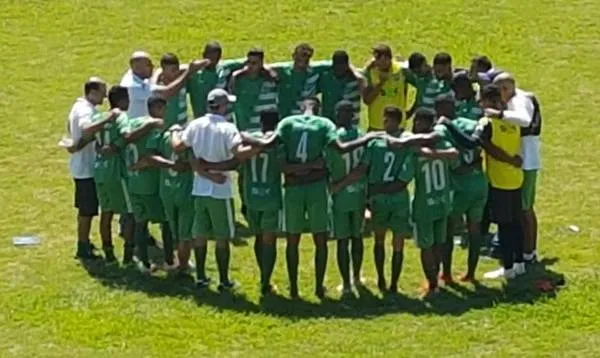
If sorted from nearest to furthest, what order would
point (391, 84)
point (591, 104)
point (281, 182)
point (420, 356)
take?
point (420, 356)
point (281, 182)
point (391, 84)
point (591, 104)

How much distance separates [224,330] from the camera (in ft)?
50.0

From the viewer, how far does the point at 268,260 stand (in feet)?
53.2

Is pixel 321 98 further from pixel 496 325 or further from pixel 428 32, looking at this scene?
pixel 428 32

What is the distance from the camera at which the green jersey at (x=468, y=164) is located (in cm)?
1620

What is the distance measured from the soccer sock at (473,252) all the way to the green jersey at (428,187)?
0.72 meters

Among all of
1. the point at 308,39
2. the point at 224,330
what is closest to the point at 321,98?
the point at 224,330

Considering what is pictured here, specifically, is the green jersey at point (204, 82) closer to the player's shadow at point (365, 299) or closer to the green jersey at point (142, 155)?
the green jersey at point (142, 155)

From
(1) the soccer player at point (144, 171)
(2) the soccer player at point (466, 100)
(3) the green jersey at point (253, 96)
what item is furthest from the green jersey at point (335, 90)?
(1) the soccer player at point (144, 171)

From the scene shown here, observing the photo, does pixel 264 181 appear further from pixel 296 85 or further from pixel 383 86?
pixel 383 86

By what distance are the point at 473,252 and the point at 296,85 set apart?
3.44 metres

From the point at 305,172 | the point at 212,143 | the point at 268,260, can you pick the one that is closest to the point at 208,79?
the point at 212,143

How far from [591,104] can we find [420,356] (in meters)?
10.4

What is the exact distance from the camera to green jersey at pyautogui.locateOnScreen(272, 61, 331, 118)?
62.2 ft

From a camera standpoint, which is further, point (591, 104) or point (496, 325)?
point (591, 104)
